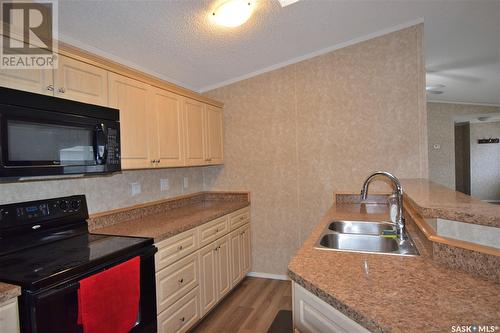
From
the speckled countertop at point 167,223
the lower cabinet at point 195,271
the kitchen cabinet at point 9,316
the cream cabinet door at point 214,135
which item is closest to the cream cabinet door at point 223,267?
the lower cabinet at point 195,271

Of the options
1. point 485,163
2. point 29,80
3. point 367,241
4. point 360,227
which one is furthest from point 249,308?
point 485,163

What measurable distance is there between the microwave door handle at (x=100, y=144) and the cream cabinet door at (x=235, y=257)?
1.57 m

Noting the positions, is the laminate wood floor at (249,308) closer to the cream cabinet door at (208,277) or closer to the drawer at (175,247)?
the cream cabinet door at (208,277)

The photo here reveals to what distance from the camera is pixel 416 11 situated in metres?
2.61

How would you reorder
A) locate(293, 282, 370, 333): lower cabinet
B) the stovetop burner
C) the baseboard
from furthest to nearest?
the baseboard, the stovetop burner, locate(293, 282, 370, 333): lower cabinet

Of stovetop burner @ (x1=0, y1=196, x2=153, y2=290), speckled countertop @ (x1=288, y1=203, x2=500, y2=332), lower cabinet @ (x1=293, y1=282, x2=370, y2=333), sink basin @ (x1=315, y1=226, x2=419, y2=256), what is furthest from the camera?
sink basin @ (x1=315, y1=226, x2=419, y2=256)

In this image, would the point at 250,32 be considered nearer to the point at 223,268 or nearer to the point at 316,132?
the point at 316,132

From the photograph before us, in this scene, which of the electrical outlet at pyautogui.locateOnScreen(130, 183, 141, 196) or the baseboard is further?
the baseboard

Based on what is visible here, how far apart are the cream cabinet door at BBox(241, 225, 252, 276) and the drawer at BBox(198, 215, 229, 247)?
1.44ft

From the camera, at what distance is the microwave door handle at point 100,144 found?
177 cm

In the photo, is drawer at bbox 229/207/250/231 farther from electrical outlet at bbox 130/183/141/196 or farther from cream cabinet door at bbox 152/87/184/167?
electrical outlet at bbox 130/183/141/196

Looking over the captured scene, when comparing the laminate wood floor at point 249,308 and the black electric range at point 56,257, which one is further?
the laminate wood floor at point 249,308

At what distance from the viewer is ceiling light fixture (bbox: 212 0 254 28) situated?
191 cm

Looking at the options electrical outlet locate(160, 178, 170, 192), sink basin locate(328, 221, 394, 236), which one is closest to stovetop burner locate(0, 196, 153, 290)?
electrical outlet locate(160, 178, 170, 192)
